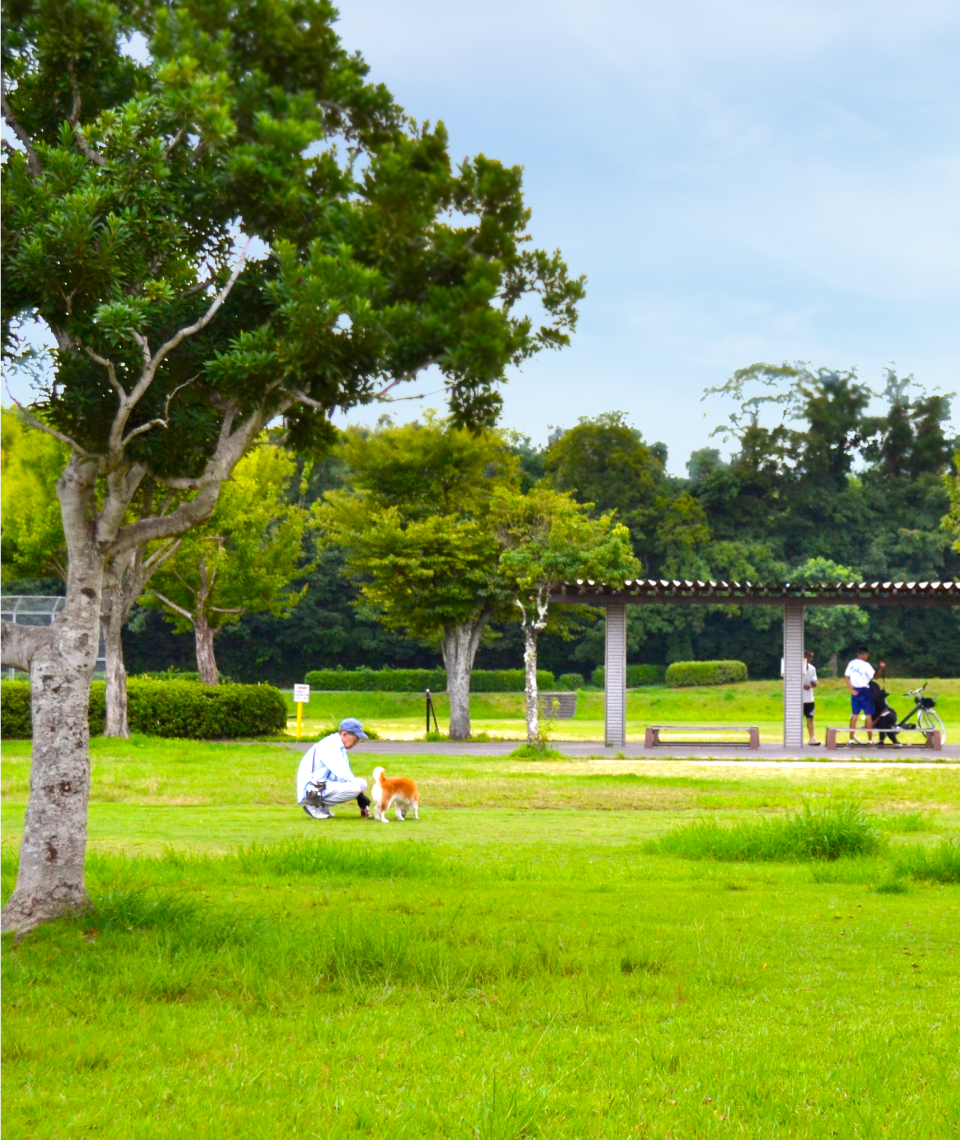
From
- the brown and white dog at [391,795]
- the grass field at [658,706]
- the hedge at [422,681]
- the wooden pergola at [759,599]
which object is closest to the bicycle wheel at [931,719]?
the wooden pergola at [759,599]

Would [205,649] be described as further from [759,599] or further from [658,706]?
[658,706]

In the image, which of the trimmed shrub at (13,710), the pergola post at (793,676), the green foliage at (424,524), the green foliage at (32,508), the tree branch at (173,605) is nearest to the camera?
the trimmed shrub at (13,710)

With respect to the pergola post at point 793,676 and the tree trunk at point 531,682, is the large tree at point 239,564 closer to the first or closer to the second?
the tree trunk at point 531,682

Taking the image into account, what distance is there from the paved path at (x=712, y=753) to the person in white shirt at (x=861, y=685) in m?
0.83

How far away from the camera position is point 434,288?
277 inches

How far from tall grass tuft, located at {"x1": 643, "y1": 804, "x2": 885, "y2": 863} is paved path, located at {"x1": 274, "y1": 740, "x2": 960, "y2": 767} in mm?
11216

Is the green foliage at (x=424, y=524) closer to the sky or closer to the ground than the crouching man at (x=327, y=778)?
closer to the sky

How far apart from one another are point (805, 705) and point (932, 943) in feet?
66.0

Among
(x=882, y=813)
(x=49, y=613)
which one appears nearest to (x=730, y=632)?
(x=49, y=613)

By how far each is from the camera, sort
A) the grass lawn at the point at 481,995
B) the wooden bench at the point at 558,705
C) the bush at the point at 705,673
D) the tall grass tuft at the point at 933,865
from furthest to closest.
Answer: the bush at the point at 705,673
the wooden bench at the point at 558,705
the tall grass tuft at the point at 933,865
the grass lawn at the point at 481,995

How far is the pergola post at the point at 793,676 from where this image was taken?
2531cm

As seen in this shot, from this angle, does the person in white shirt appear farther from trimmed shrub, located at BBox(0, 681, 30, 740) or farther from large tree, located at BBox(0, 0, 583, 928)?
large tree, located at BBox(0, 0, 583, 928)

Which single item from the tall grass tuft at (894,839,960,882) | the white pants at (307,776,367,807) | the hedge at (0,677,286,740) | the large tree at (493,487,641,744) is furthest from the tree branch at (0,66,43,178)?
the hedge at (0,677,286,740)

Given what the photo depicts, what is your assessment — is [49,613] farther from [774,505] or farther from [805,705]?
[774,505]
